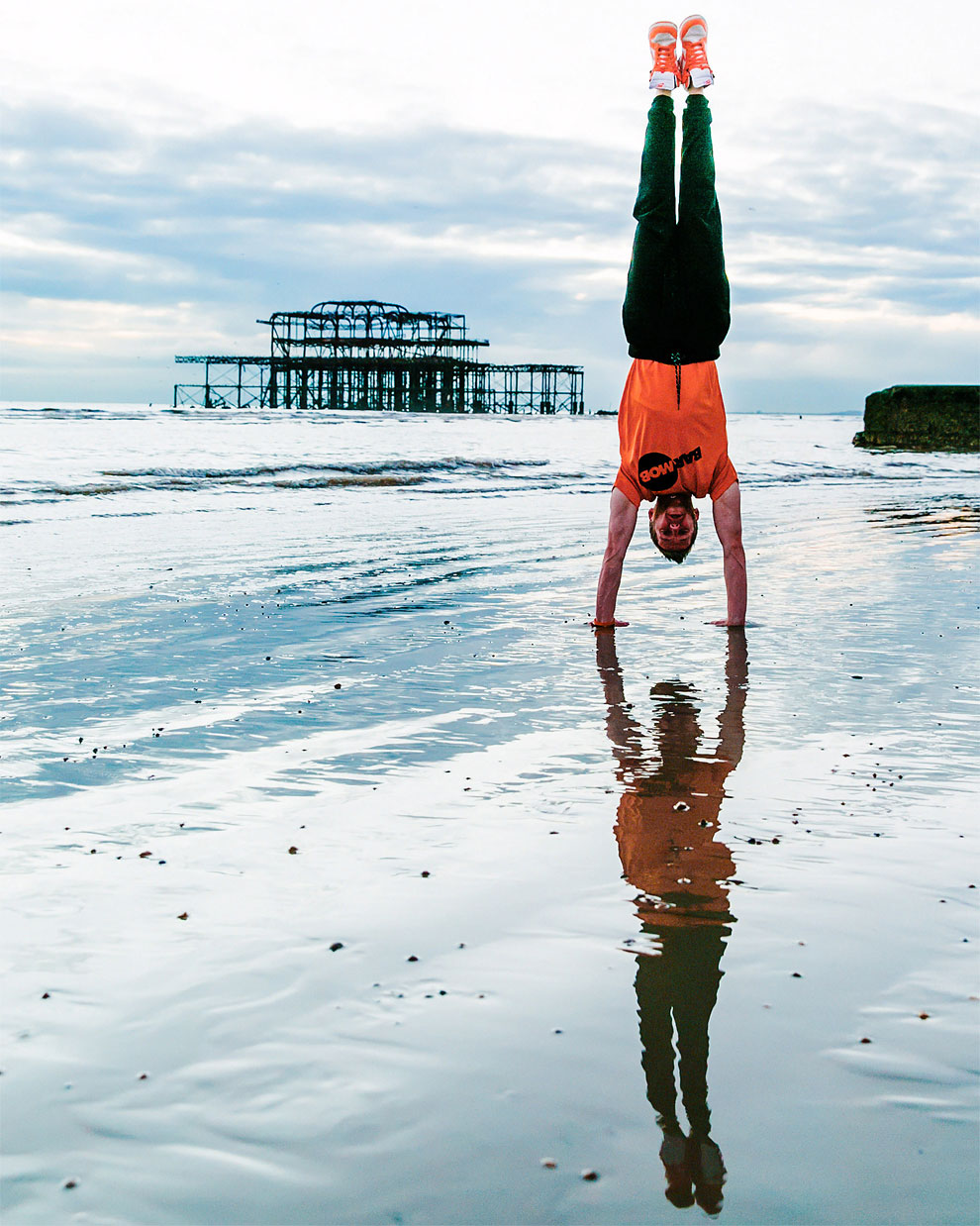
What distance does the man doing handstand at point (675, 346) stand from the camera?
5930 mm

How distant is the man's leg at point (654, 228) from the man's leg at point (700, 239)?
0.24 ft

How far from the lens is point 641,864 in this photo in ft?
8.96

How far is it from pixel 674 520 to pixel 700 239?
1531 millimetres

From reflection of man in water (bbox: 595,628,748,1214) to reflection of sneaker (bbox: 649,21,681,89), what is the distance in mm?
3570

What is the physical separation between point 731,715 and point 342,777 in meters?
1.60

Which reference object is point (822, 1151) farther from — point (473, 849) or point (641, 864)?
point (473, 849)

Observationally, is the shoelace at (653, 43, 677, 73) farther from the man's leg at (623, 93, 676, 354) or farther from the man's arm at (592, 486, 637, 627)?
the man's arm at (592, 486, 637, 627)

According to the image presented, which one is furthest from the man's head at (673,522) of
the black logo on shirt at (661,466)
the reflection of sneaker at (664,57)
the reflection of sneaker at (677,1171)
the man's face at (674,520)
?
the reflection of sneaker at (677,1171)

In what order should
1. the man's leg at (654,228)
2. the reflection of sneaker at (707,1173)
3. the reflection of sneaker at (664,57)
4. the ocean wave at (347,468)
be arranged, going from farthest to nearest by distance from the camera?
the ocean wave at (347,468) → the reflection of sneaker at (664,57) → the man's leg at (654,228) → the reflection of sneaker at (707,1173)

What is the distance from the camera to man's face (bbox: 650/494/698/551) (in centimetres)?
603

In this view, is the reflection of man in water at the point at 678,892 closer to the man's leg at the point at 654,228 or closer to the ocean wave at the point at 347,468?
the man's leg at the point at 654,228

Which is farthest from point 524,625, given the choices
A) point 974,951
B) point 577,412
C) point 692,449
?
point 577,412

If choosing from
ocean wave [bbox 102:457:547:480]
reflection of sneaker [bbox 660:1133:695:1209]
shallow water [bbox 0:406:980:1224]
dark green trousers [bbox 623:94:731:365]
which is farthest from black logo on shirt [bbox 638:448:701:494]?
ocean wave [bbox 102:457:547:480]

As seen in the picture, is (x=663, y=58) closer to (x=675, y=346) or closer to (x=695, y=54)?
(x=695, y=54)
